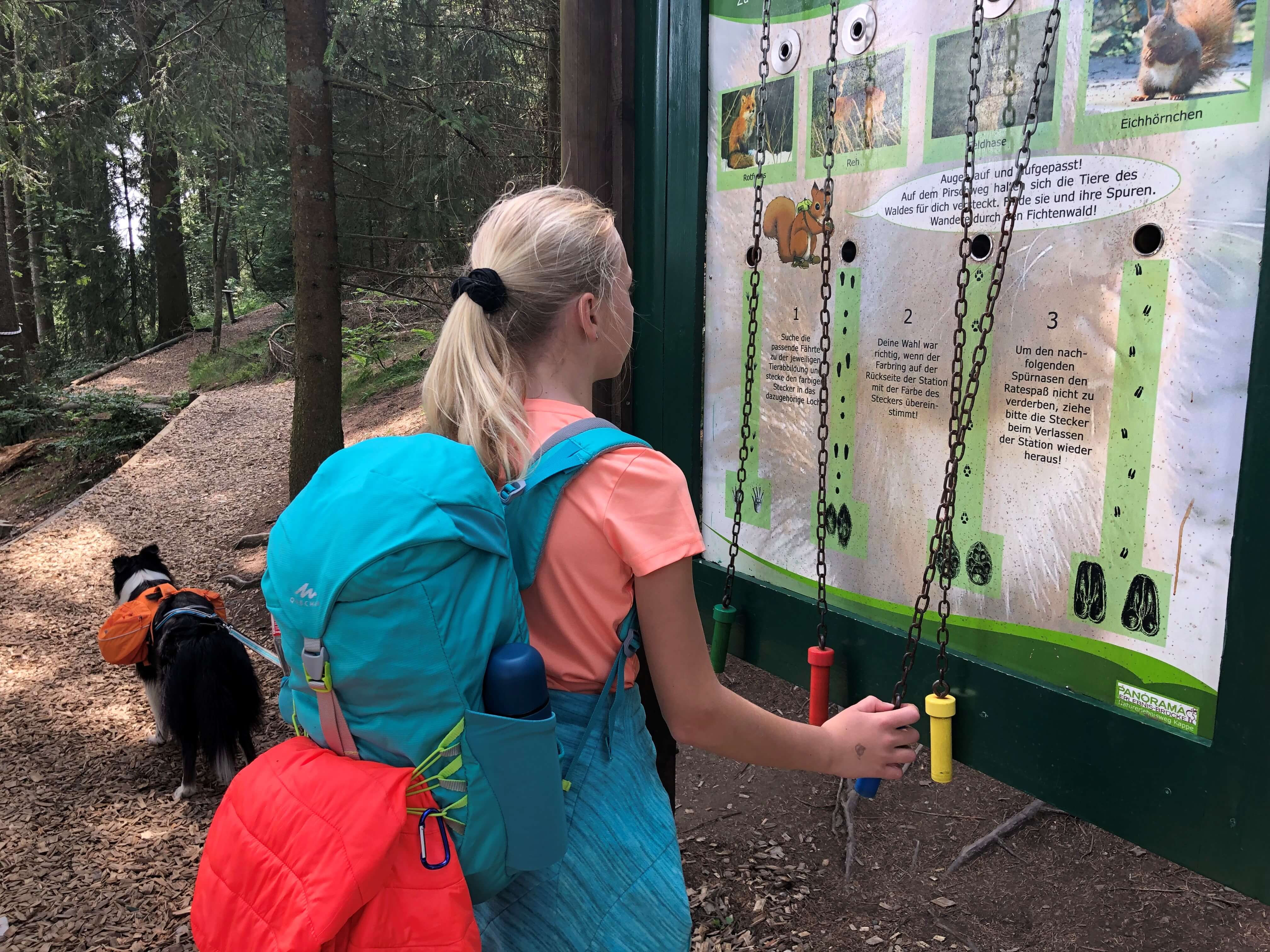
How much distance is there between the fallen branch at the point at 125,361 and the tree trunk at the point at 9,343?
11.6 ft

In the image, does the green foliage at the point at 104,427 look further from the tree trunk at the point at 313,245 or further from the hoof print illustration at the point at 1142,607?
the hoof print illustration at the point at 1142,607

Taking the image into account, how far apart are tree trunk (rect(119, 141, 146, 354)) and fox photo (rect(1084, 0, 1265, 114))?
66.4 ft

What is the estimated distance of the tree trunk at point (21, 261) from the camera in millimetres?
14625

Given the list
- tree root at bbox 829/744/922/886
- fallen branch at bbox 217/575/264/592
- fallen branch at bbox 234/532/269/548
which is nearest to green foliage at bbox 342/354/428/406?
fallen branch at bbox 234/532/269/548

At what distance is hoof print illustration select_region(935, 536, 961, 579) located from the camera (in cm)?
185

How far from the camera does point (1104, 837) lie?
415 cm

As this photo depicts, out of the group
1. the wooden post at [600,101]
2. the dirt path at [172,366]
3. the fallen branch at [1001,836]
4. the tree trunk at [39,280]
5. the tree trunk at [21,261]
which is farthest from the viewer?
the dirt path at [172,366]

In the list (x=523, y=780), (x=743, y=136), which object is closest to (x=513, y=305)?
(x=523, y=780)

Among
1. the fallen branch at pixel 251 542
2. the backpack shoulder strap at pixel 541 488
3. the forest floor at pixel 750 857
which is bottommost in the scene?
the forest floor at pixel 750 857

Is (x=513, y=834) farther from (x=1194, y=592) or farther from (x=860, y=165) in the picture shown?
(x=860, y=165)

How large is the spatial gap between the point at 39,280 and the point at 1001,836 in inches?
713

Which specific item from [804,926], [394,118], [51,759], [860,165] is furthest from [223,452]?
[860,165]

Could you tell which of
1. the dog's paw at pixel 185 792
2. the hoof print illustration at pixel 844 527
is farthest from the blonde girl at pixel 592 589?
the dog's paw at pixel 185 792

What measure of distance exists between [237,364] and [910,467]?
16.1 meters
